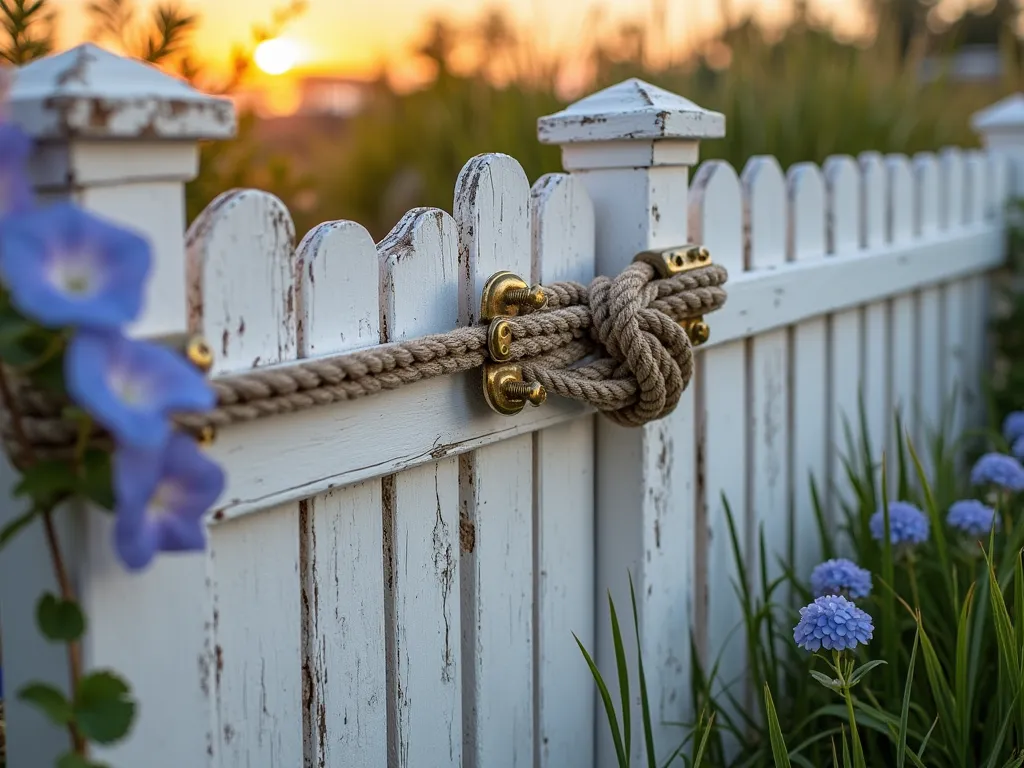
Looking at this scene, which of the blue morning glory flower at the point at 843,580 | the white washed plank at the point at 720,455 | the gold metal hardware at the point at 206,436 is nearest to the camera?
the gold metal hardware at the point at 206,436

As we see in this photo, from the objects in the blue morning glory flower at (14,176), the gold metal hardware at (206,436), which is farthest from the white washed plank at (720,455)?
the blue morning glory flower at (14,176)

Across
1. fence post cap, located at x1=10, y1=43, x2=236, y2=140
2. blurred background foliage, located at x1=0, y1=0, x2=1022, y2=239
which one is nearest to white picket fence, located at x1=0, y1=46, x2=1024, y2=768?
fence post cap, located at x1=10, y1=43, x2=236, y2=140

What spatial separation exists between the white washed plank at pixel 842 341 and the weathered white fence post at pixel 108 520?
137cm

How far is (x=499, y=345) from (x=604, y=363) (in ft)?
0.61

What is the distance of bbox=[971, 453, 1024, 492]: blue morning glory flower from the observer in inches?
70.1

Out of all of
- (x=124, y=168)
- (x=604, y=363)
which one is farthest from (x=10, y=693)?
(x=604, y=363)

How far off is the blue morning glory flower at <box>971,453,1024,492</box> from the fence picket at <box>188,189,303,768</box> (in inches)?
49.7

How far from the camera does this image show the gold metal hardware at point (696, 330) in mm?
1387

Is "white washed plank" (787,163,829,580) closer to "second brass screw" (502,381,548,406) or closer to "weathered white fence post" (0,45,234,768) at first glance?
"second brass screw" (502,381,548,406)

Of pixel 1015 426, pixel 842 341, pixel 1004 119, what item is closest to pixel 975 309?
pixel 1004 119

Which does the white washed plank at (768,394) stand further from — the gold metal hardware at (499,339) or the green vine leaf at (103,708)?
the green vine leaf at (103,708)

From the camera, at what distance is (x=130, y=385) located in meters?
0.69

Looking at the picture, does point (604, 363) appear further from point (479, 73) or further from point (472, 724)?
point (479, 73)

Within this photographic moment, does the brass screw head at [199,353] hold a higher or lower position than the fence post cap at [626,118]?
lower
